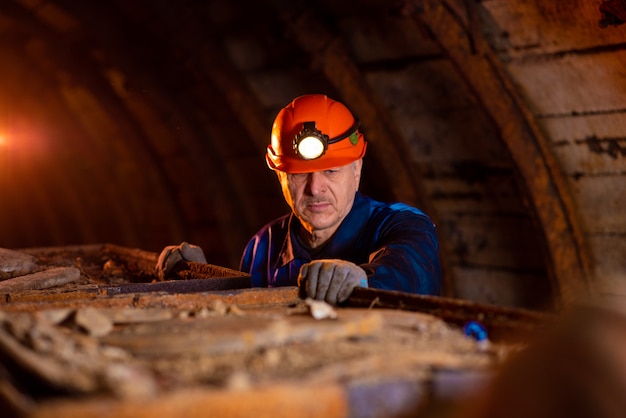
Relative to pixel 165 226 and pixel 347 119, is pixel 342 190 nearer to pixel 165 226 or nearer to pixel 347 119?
pixel 347 119

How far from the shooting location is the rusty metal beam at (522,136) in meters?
4.77

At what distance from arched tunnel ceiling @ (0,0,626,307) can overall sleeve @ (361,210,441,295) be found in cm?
150

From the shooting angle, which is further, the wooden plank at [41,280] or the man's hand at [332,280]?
the wooden plank at [41,280]

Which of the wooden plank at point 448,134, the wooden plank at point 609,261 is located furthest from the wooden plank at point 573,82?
the wooden plank at point 609,261

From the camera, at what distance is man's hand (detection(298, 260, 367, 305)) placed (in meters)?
2.71

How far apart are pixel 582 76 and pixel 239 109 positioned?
283 cm

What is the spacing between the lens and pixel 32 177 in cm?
1170

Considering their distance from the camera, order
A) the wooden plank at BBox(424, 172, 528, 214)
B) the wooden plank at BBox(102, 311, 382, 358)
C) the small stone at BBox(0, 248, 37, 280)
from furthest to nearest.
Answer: the wooden plank at BBox(424, 172, 528, 214), the small stone at BBox(0, 248, 37, 280), the wooden plank at BBox(102, 311, 382, 358)

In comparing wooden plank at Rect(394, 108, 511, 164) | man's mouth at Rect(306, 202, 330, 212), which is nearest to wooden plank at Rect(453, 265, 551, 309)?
wooden plank at Rect(394, 108, 511, 164)

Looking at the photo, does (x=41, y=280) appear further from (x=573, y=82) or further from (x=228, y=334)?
(x=573, y=82)

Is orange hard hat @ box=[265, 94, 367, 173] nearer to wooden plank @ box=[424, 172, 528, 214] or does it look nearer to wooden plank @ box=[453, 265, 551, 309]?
wooden plank @ box=[424, 172, 528, 214]

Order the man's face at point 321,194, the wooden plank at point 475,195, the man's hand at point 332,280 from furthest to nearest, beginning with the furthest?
the wooden plank at point 475,195 → the man's face at point 321,194 → the man's hand at point 332,280

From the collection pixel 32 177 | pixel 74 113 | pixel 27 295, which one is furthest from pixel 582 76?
pixel 32 177

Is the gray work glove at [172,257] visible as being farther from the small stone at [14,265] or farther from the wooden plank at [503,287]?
the wooden plank at [503,287]
